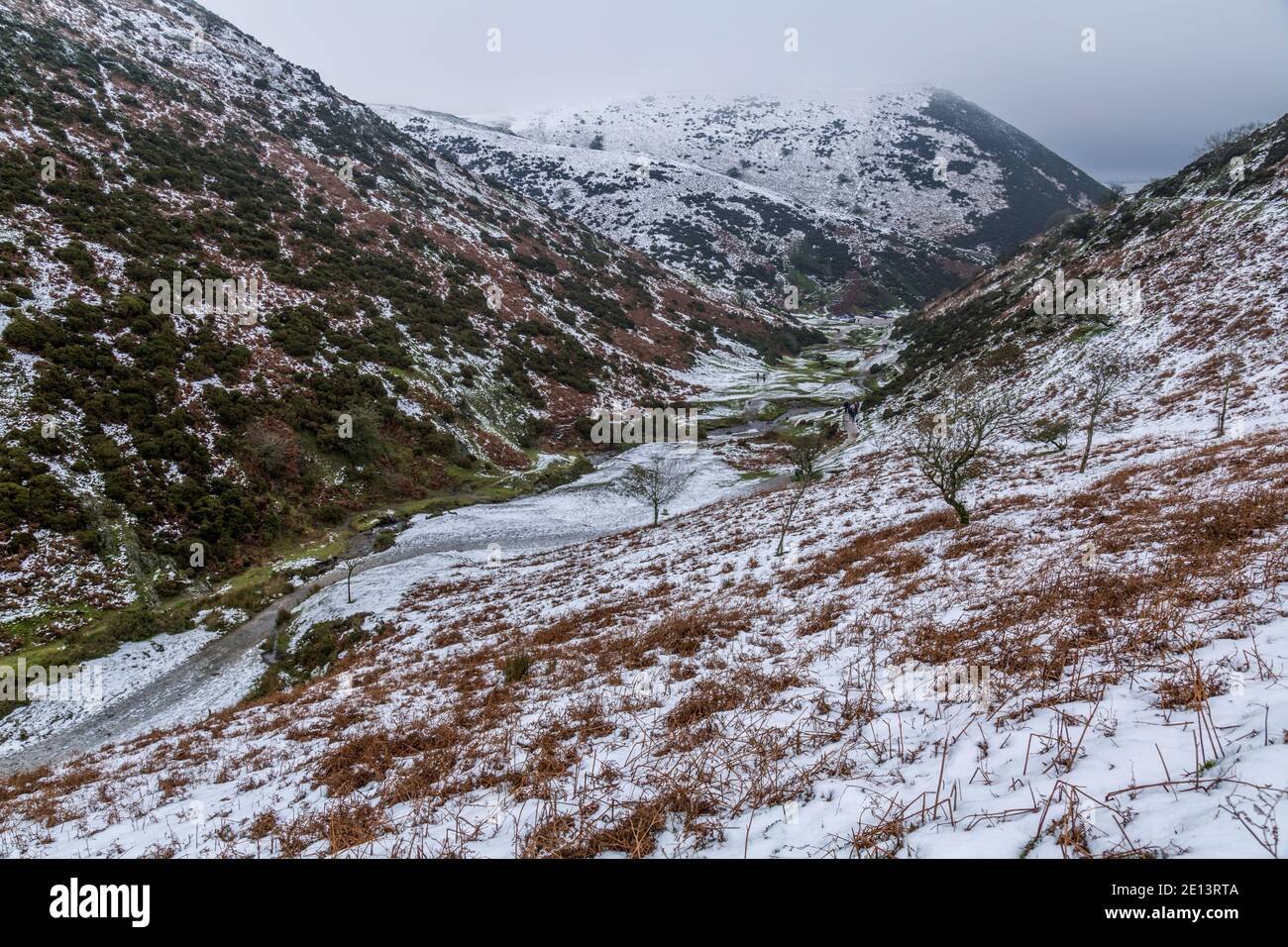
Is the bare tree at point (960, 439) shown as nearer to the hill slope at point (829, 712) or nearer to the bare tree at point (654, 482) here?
the hill slope at point (829, 712)

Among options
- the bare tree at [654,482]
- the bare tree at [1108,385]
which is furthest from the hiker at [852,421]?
the bare tree at [1108,385]

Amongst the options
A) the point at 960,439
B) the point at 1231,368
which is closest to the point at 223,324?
the point at 960,439

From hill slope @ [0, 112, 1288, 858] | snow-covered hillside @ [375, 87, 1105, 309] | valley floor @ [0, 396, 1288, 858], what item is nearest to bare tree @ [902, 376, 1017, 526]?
hill slope @ [0, 112, 1288, 858]

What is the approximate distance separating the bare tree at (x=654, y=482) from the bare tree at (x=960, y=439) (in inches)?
605

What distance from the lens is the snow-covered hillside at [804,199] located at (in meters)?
135

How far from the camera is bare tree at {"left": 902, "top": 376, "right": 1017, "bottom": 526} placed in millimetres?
14766

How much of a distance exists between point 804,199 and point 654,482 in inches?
6799

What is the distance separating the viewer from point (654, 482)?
37.0m

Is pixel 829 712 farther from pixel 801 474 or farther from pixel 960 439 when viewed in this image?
pixel 801 474

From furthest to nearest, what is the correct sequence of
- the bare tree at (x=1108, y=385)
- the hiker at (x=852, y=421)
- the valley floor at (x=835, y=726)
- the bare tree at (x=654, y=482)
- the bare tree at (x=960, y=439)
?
the hiker at (x=852, y=421) < the bare tree at (x=654, y=482) < the bare tree at (x=1108, y=385) < the bare tree at (x=960, y=439) < the valley floor at (x=835, y=726)

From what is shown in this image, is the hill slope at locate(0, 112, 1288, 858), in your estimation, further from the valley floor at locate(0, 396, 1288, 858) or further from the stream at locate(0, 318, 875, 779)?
the stream at locate(0, 318, 875, 779)

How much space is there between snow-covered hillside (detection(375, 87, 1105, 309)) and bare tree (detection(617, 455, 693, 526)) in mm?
91619

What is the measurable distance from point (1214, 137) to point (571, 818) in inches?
3673
